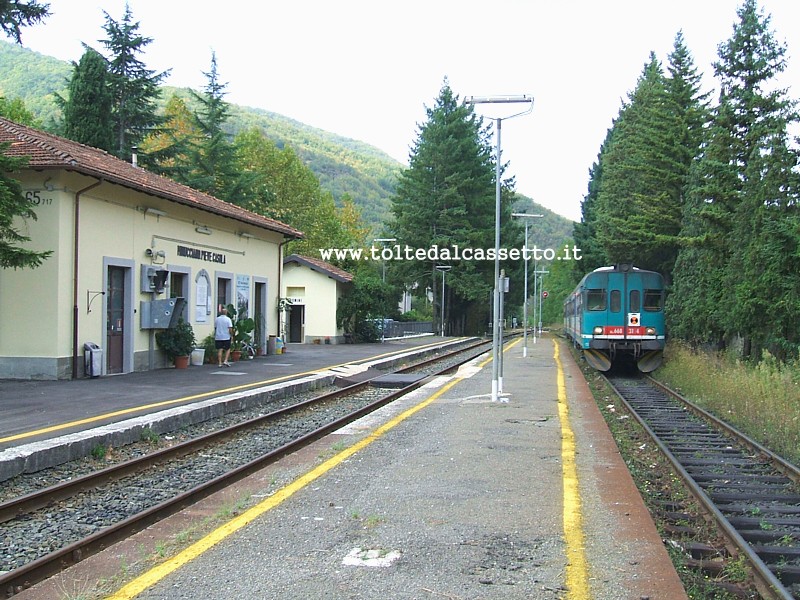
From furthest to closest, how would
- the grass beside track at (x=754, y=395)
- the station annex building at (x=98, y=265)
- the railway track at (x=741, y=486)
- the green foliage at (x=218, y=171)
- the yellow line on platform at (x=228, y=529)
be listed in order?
1. the green foliage at (x=218, y=171)
2. the station annex building at (x=98, y=265)
3. the grass beside track at (x=754, y=395)
4. the railway track at (x=741, y=486)
5. the yellow line on platform at (x=228, y=529)

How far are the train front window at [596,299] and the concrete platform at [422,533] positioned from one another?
1175cm

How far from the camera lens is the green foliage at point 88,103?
3597cm

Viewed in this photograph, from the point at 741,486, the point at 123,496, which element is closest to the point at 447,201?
the point at 741,486

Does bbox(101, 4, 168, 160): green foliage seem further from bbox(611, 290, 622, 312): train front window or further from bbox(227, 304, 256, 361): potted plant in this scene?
bbox(611, 290, 622, 312): train front window

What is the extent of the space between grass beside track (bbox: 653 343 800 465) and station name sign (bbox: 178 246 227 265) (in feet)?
42.1

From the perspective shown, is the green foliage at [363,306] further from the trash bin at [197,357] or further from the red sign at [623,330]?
the red sign at [623,330]

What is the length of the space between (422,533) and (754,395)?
9064mm

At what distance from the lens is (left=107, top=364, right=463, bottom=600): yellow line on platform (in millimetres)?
4371

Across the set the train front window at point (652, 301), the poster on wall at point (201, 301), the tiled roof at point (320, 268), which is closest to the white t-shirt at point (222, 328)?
the poster on wall at point (201, 301)

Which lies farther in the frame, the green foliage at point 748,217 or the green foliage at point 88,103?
the green foliage at point 88,103

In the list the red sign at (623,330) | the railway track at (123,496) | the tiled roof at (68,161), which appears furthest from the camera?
the red sign at (623,330)

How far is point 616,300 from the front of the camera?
68.0 feet

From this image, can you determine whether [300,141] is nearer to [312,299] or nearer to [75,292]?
[312,299]

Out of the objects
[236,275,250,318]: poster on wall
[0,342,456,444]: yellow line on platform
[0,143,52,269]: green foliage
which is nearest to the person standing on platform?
[0,342,456,444]: yellow line on platform
